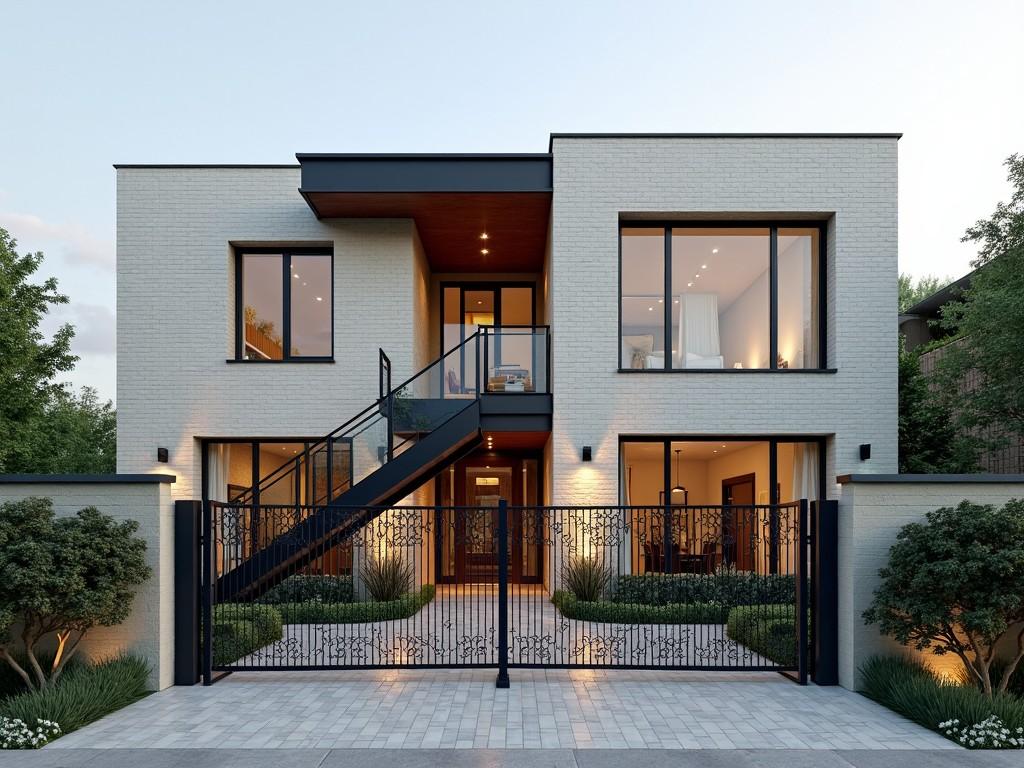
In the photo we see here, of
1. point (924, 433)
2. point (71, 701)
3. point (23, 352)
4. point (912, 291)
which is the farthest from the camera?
point (912, 291)

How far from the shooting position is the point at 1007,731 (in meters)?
6.44

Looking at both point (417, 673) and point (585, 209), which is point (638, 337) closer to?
point (585, 209)

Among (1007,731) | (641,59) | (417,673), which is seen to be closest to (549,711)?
(417,673)

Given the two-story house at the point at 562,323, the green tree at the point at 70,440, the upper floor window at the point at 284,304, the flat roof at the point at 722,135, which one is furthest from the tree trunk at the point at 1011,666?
the green tree at the point at 70,440

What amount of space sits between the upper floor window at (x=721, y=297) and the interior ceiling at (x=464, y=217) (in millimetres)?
2099

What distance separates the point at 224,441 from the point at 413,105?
45.4 feet

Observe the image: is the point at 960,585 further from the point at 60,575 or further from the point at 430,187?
the point at 430,187

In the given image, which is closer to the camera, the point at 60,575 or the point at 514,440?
the point at 60,575

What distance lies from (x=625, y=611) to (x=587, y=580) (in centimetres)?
100

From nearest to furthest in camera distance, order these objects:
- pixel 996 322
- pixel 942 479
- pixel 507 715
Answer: pixel 507 715, pixel 942 479, pixel 996 322

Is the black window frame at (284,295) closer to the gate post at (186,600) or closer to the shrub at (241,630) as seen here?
the shrub at (241,630)

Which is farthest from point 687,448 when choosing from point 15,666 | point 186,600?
point 15,666

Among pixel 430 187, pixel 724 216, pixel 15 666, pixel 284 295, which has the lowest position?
pixel 15 666

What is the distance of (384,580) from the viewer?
Result: 12523 mm
